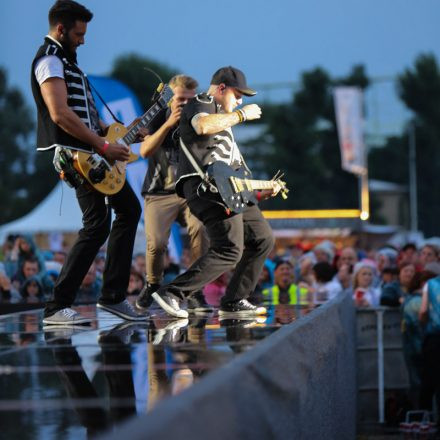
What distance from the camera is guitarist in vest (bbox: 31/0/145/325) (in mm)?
5883

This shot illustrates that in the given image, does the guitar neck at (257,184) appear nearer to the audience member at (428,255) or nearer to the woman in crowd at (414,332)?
the woman in crowd at (414,332)

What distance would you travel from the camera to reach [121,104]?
13438 millimetres

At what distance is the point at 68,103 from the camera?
6.09m

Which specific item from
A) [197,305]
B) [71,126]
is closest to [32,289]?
[197,305]

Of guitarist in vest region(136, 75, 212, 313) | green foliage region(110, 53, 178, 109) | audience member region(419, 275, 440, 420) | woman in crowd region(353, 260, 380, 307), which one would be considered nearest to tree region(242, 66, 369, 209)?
green foliage region(110, 53, 178, 109)

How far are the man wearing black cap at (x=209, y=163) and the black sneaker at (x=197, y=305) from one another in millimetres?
897

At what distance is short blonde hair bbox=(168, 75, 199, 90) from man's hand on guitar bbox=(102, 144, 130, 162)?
3.78 ft

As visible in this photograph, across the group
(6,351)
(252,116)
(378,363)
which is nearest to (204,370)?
(6,351)

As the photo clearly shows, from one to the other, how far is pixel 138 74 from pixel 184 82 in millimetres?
76443

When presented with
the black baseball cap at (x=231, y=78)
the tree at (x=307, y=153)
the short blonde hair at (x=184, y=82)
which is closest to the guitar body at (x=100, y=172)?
the black baseball cap at (x=231, y=78)

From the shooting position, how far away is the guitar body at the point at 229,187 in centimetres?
652

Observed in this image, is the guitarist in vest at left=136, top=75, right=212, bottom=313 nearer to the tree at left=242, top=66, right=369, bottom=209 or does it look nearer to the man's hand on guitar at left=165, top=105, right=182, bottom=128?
the man's hand on guitar at left=165, top=105, right=182, bottom=128

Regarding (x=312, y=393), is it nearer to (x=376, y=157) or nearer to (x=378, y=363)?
(x=378, y=363)

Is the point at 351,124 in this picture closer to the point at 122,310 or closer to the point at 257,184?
the point at 257,184
